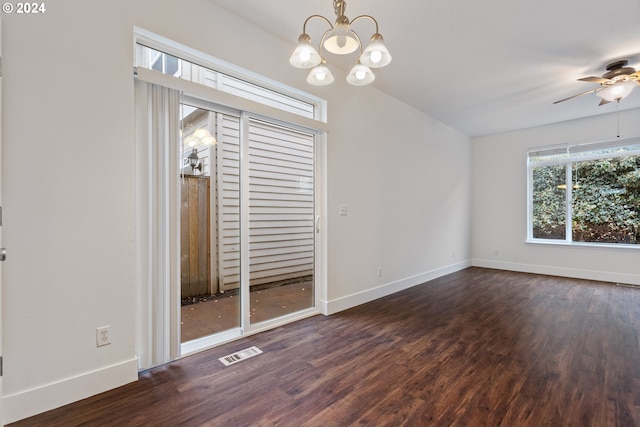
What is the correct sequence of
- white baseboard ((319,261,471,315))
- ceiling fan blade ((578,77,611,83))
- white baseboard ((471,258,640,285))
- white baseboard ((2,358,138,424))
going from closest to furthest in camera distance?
white baseboard ((2,358,138,424)) < ceiling fan blade ((578,77,611,83)) < white baseboard ((319,261,471,315)) < white baseboard ((471,258,640,285))

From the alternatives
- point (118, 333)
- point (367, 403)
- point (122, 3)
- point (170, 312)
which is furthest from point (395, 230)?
point (122, 3)

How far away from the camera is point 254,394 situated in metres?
1.86

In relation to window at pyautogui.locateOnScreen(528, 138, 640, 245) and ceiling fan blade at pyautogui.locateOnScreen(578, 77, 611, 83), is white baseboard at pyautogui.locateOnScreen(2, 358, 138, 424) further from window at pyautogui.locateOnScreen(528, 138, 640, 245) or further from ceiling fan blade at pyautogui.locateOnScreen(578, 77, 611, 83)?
window at pyautogui.locateOnScreen(528, 138, 640, 245)

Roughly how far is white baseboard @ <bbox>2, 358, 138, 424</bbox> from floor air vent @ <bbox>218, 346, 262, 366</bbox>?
59cm

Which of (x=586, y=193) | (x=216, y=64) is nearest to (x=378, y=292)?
(x=216, y=64)

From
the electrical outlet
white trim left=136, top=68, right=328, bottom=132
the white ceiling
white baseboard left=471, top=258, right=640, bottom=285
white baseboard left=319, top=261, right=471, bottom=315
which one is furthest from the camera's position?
white baseboard left=471, top=258, right=640, bottom=285

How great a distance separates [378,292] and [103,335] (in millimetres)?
3003

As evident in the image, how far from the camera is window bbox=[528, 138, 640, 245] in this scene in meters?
4.80

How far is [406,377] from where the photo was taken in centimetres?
206

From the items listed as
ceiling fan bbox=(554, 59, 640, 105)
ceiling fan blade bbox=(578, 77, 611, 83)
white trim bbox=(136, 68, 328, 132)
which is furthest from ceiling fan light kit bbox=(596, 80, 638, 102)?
white trim bbox=(136, 68, 328, 132)

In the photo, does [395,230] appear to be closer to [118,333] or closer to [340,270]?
[340,270]

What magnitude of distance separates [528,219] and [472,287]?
2.32 m

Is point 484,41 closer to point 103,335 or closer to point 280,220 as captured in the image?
point 280,220

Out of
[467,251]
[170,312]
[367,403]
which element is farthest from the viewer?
[467,251]
